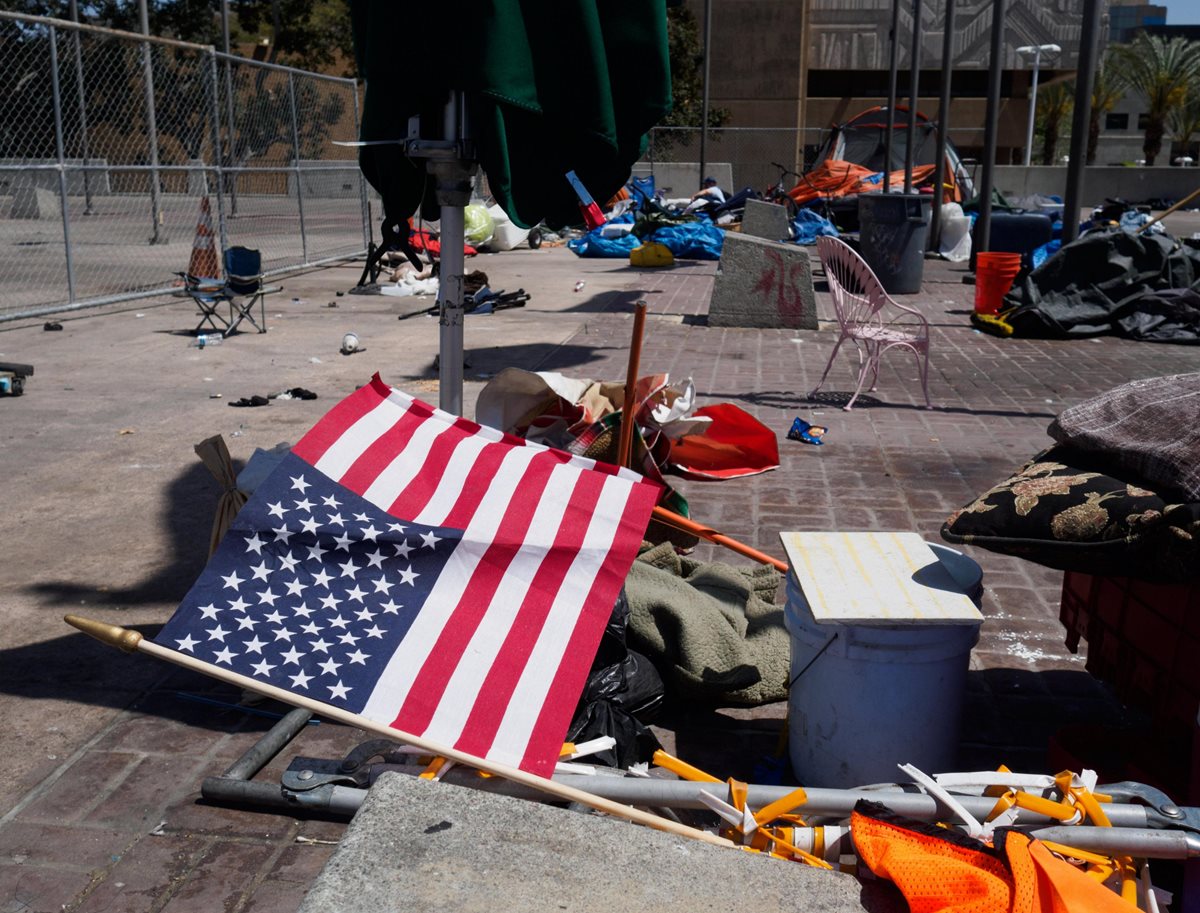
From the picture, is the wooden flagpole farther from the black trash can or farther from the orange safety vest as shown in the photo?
the black trash can

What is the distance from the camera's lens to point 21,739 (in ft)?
11.6

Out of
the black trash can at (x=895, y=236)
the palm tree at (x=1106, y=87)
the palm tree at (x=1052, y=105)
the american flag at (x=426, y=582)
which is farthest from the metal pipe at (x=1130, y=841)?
the palm tree at (x=1052, y=105)

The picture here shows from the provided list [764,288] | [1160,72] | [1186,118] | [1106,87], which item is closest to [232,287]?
[764,288]

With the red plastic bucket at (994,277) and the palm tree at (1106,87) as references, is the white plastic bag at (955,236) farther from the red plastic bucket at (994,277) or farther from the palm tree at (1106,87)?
the palm tree at (1106,87)

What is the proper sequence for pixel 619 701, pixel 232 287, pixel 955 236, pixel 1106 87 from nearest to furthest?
pixel 619 701 → pixel 232 287 → pixel 955 236 → pixel 1106 87

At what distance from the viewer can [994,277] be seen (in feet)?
41.4

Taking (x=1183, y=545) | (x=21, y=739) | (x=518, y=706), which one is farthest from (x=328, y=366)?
(x=1183, y=545)

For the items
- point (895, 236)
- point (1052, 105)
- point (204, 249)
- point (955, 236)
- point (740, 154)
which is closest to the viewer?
point (204, 249)

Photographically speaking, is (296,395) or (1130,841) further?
(296,395)

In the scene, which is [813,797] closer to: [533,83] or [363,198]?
[533,83]

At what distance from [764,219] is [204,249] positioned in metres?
10.5

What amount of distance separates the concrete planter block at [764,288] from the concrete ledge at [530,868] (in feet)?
33.2

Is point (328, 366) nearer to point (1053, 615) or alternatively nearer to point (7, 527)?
point (7, 527)

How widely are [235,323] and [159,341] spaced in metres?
0.74
